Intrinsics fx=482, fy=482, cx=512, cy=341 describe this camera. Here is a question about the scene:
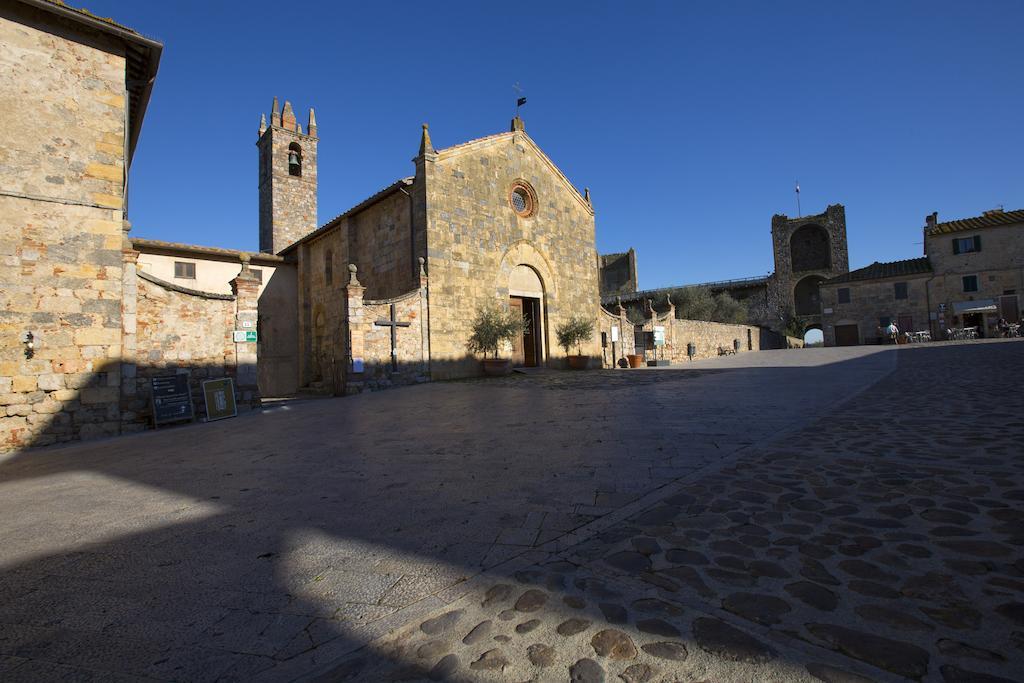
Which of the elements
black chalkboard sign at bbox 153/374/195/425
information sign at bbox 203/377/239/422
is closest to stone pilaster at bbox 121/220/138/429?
black chalkboard sign at bbox 153/374/195/425

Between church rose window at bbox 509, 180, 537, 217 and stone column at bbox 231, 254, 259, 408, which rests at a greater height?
church rose window at bbox 509, 180, 537, 217

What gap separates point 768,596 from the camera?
1.92m

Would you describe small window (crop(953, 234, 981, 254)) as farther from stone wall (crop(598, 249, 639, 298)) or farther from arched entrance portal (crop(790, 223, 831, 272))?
stone wall (crop(598, 249, 639, 298))

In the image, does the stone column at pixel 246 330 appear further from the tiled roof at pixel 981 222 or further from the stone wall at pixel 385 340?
the tiled roof at pixel 981 222

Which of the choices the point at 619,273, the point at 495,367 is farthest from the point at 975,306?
the point at 495,367

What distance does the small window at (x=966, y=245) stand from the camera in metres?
30.7

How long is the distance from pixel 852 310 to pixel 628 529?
→ 3981 centimetres

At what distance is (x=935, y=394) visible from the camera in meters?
7.43

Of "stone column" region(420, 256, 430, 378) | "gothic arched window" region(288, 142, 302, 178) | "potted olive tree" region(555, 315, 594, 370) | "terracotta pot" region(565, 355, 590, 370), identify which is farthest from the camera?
"gothic arched window" region(288, 142, 302, 178)

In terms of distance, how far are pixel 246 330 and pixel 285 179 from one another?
1796 centimetres

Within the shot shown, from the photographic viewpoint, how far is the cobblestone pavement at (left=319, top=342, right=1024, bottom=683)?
1.55 metres

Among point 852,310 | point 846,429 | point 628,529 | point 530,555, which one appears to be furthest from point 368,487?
point 852,310

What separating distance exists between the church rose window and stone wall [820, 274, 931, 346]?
27603 mm

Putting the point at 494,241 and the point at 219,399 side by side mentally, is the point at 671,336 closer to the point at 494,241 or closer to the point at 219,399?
the point at 494,241
